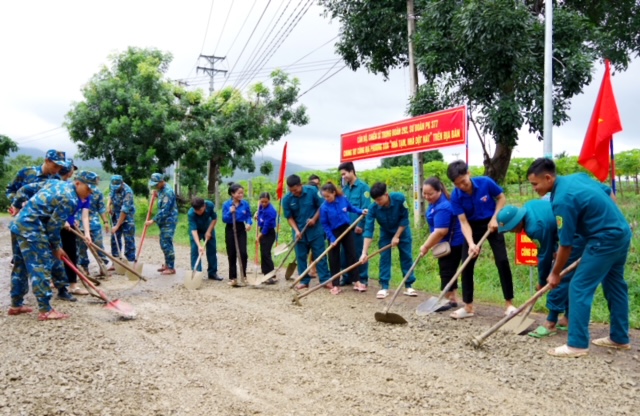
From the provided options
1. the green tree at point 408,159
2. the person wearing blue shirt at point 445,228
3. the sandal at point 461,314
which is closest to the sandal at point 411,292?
the person wearing blue shirt at point 445,228

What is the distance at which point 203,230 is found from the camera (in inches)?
311

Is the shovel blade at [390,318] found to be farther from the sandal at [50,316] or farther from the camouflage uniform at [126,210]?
the camouflage uniform at [126,210]

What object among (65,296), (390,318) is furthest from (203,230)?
(390,318)

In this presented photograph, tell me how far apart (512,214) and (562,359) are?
4.04ft

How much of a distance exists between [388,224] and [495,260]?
63.9 inches

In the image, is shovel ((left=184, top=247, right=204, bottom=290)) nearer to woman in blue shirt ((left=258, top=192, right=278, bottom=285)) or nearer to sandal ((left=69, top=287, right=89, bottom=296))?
woman in blue shirt ((left=258, top=192, right=278, bottom=285))

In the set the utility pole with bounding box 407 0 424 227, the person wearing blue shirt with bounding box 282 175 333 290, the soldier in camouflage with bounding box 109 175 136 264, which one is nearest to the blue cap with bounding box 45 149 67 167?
the soldier in camouflage with bounding box 109 175 136 264

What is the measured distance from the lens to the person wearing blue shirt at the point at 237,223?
7.35 meters

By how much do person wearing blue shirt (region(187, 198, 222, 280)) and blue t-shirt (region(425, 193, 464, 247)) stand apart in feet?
11.5

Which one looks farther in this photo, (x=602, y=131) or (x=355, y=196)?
(x=355, y=196)

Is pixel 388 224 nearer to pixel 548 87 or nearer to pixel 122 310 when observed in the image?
pixel 122 310

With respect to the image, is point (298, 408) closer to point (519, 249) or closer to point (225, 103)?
point (519, 249)

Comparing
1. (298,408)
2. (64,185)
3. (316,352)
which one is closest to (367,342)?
(316,352)

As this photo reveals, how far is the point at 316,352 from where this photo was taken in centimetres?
403
